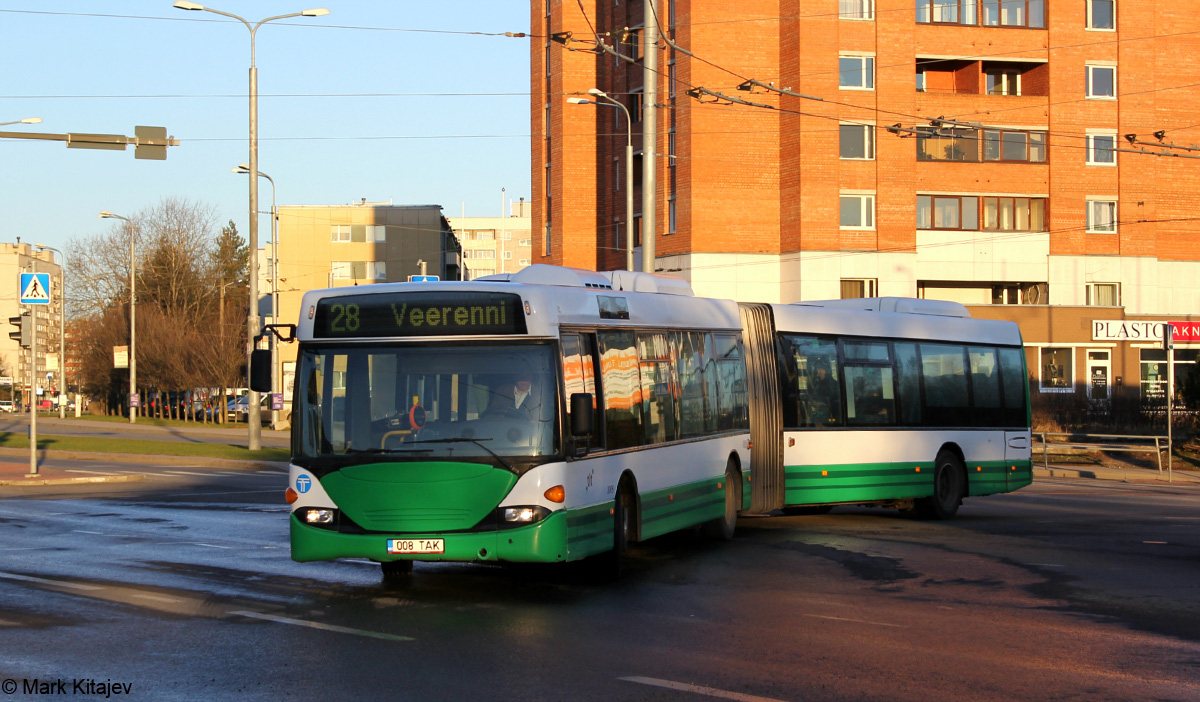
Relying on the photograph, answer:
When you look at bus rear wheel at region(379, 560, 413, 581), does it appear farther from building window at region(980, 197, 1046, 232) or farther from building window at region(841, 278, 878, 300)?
building window at region(980, 197, 1046, 232)

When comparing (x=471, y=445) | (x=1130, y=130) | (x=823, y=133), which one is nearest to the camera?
(x=471, y=445)

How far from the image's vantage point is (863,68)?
161ft

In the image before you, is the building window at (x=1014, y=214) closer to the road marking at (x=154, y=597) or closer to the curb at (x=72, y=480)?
the curb at (x=72, y=480)

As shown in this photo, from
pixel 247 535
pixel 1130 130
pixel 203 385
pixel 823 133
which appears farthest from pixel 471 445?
pixel 203 385

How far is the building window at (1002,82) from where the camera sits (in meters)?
52.9

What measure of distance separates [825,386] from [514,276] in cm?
641

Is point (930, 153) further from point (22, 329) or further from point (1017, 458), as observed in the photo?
point (22, 329)

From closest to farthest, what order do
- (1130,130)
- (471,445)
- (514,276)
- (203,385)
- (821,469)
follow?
(471,445) → (514,276) → (821,469) → (1130,130) → (203,385)

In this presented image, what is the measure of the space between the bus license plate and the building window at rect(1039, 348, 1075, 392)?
46.1m

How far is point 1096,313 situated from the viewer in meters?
51.8

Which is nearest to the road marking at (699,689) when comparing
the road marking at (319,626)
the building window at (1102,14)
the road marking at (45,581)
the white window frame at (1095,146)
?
the road marking at (319,626)

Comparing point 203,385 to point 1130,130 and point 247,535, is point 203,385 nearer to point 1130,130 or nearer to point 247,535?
point 1130,130

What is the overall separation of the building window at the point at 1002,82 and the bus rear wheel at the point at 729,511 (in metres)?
42.3

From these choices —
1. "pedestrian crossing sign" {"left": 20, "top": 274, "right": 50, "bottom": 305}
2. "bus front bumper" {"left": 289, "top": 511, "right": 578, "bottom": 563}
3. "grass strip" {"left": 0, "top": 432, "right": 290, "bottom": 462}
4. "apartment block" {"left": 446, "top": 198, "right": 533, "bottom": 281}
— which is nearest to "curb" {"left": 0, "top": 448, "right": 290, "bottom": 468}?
"grass strip" {"left": 0, "top": 432, "right": 290, "bottom": 462}
